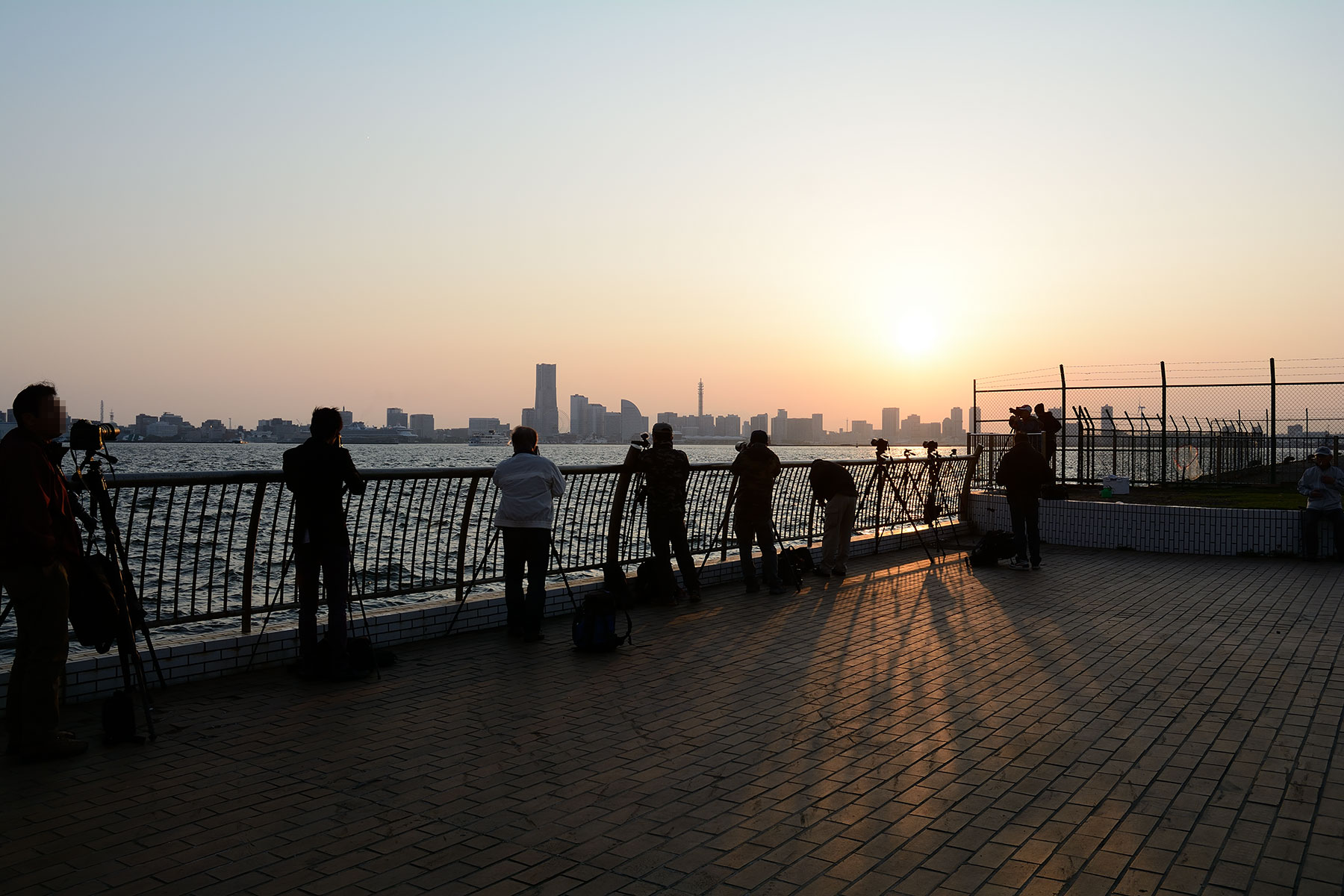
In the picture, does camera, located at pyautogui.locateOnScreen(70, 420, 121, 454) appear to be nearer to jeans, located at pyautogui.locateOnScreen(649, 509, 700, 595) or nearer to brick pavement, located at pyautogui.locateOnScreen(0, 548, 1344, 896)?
brick pavement, located at pyautogui.locateOnScreen(0, 548, 1344, 896)

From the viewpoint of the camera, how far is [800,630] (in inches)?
366

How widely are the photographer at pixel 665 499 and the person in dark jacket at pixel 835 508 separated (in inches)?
108

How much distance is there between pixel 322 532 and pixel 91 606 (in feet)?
5.78

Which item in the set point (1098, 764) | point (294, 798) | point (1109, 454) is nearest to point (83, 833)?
point (294, 798)

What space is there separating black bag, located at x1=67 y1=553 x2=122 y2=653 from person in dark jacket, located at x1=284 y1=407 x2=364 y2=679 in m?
1.52

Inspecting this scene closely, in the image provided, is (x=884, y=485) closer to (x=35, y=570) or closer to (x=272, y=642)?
(x=272, y=642)

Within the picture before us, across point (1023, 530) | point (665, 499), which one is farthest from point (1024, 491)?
point (665, 499)

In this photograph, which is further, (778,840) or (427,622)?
(427,622)

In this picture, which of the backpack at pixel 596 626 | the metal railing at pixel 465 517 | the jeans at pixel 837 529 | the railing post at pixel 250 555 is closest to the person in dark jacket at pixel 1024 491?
the metal railing at pixel 465 517

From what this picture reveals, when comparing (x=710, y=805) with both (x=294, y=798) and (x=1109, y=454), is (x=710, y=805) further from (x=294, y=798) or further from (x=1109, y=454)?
(x=1109, y=454)

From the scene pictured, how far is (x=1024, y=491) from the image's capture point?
1360cm

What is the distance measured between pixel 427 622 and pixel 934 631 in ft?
15.1

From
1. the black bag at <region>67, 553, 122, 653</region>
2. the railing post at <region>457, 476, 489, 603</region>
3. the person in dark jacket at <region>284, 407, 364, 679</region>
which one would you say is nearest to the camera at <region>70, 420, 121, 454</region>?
the black bag at <region>67, 553, 122, 653</region>

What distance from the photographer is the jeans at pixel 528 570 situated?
8.69m
